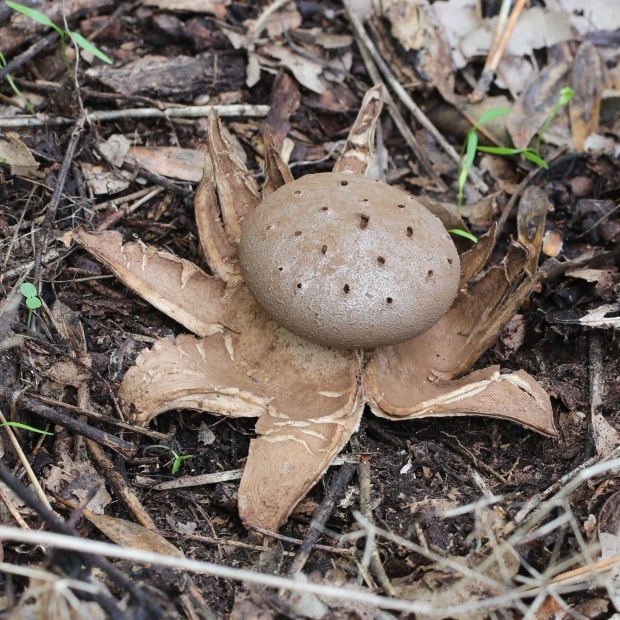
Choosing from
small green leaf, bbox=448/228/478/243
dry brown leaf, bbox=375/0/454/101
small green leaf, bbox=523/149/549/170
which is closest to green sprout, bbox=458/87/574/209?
small green leaf, bbox=523/149/549/170

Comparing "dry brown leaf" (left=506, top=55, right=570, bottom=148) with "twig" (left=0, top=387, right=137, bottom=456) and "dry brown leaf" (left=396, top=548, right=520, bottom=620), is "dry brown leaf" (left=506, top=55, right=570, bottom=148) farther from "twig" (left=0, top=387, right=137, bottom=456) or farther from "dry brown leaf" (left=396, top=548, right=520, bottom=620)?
"twig" (left=0, top=387, right=137, bottom=456)

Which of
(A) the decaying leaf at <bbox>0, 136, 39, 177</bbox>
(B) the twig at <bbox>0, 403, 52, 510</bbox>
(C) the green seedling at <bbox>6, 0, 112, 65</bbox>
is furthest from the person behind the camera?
(C) the green seedling at <bbox>6, 0, 112, 65</bbox>

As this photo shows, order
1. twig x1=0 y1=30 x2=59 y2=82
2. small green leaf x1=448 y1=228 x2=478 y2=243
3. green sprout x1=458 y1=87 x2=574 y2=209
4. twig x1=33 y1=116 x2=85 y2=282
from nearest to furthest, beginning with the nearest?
twig x1=33 y1=116 x2=85 y2=282 → small green leaf x1=448 y1=228 x2=478 y2=243 → twig x1=0 y1=30 x2=59 y2=82 → green sprout x1=458 y1=87 x2=574 y2=209

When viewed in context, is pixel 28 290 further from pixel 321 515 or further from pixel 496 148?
pixel 496 148

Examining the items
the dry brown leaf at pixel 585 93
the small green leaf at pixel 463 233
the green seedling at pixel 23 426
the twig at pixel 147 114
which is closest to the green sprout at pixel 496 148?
the dry brown leaf at pixel 585 93

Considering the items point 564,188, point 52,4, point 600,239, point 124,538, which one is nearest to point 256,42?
point 52,4

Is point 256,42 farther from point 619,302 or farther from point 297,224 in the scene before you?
point 619,302

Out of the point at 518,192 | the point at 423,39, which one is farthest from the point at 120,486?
the point at 423,39
